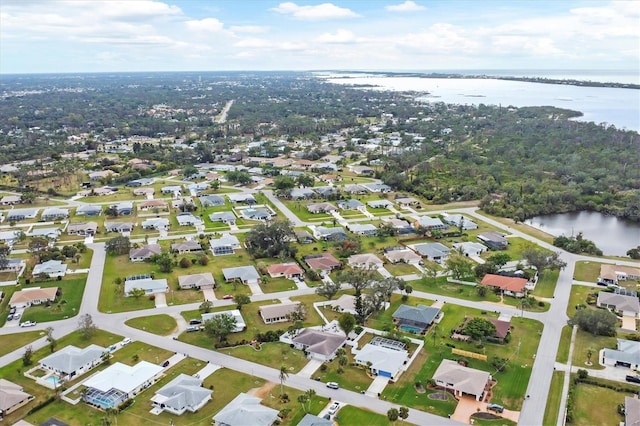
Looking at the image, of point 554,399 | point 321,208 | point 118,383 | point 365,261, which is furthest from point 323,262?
point 554,399

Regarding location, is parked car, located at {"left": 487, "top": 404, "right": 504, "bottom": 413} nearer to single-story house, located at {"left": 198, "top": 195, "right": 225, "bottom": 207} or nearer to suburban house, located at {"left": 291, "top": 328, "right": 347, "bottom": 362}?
suburban house, located at {"left": 291, "top": 328, "right": 347, "bottom": 362}

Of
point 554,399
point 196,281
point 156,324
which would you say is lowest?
point 156,324

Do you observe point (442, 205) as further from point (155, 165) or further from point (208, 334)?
point (155, 165)

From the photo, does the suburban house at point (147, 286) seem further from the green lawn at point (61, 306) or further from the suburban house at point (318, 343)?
the suburban house at point (318, 343)

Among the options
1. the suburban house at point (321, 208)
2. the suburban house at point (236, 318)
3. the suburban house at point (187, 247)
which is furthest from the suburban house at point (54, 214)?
the suburban house at point (236, 318)

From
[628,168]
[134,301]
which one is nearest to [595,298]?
[134,301]

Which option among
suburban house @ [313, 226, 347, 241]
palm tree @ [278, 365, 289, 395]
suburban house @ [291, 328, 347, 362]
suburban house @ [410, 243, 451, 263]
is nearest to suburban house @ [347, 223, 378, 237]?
suburban house @ [313, 226, 347, 241]

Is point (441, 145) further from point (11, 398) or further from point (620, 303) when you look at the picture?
point (11, 398)
